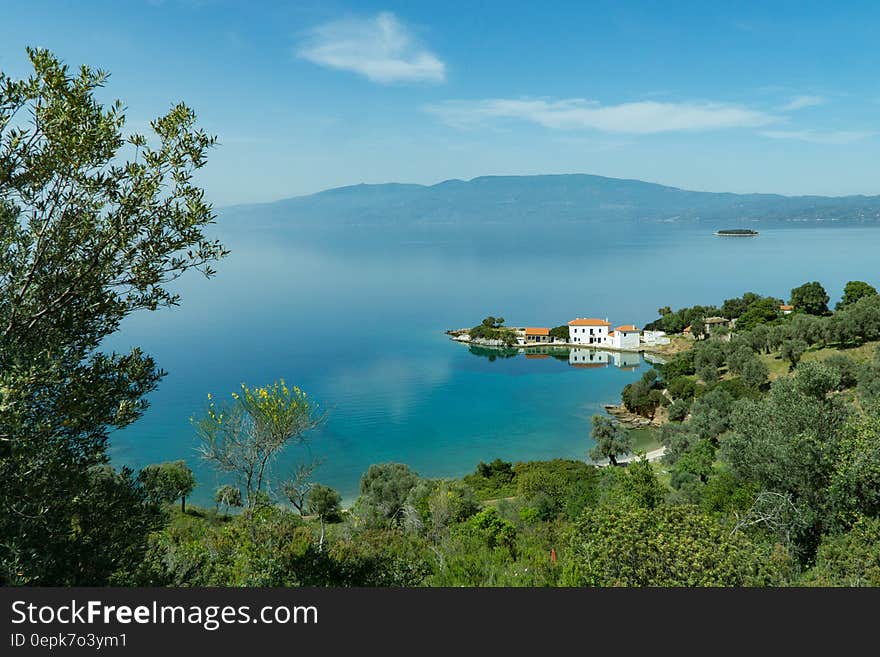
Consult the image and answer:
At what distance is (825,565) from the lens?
786 centimetres

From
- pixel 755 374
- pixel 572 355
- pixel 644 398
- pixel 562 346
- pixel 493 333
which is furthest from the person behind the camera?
pixel 493 333

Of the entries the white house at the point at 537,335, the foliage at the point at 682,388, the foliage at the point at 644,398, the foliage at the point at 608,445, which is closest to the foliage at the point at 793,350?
the foliage at the point at 682,388

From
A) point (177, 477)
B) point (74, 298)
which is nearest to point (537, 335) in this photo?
point (177, 477)

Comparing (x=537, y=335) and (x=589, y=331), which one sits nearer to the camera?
(x=589, y=331)

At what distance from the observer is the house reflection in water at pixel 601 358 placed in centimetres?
5738

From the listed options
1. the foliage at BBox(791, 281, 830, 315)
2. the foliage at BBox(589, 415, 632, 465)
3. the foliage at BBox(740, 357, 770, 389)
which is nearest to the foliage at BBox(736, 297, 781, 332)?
the foliage at BBox(791, 281, 830, 315)

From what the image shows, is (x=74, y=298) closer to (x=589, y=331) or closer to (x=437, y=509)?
(x=437, y=509)

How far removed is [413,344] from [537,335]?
1456cm

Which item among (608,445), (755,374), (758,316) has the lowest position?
(608,445)

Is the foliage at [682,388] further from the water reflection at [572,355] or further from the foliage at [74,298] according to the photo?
the foliage at [74,298]

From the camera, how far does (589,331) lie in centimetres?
6531

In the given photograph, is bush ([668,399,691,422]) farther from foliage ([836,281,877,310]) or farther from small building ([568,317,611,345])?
small building ([568,317,611,345])

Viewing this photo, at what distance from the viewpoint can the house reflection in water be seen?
57.4 meters

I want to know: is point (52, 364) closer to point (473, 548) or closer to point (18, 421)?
point (18, 421)
